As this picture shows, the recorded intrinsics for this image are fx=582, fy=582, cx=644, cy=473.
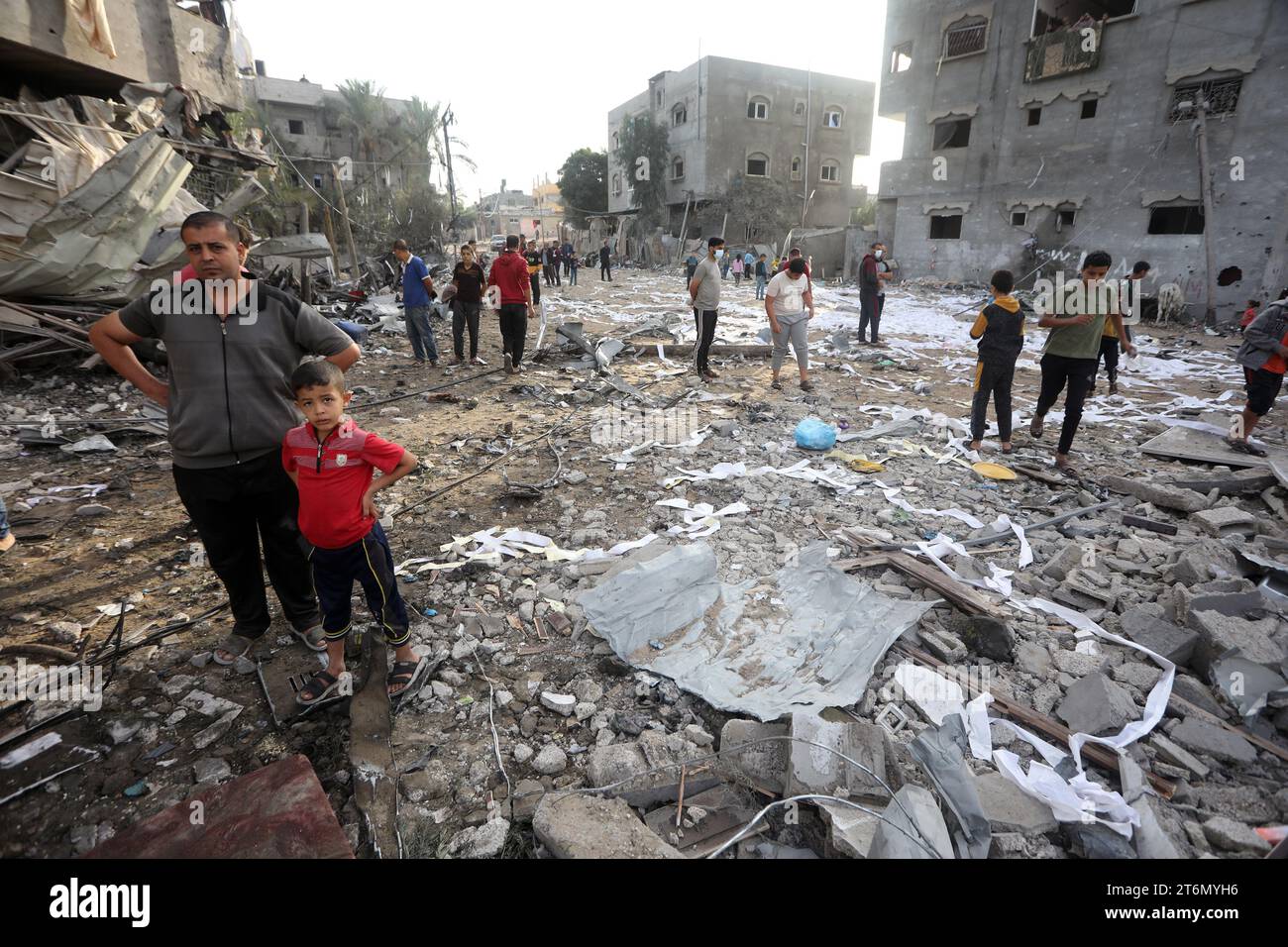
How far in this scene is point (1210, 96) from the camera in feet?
47.5

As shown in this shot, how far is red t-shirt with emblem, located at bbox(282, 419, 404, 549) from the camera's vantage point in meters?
2.23

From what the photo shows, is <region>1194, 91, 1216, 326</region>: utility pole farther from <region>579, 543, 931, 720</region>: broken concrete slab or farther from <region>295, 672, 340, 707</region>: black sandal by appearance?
<region>295, 672, 340, 707</region>: black sandal

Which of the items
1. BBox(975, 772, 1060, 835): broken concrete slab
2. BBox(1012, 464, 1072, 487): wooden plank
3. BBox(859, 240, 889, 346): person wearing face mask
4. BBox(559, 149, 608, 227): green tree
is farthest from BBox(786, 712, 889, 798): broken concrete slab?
BBox(559, 149, 608, 227): green tree

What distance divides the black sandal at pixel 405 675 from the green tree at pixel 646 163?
35.7 metres

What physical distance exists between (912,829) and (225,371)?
289 cm

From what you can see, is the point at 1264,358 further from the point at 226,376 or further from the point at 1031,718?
the point at 226,376

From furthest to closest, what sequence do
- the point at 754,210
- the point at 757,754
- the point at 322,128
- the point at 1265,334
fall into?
1. the point at 322,128
2. the point at 754,210
3. the point at 1265,334
4. the point at 757,754

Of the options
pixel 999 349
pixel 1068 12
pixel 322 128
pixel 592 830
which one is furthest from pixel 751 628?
pixel 322 128

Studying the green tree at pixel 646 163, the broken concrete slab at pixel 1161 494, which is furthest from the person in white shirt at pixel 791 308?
the green tree at pixel 646 163

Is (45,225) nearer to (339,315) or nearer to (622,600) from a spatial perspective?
(339,315)

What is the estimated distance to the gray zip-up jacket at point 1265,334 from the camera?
189 inches

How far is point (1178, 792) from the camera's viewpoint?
2020mm

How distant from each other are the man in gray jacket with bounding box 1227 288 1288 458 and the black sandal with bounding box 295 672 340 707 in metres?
7.07

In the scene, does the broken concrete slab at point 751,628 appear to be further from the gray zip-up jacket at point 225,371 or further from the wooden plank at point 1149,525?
the wooden plank at point 1149,525
